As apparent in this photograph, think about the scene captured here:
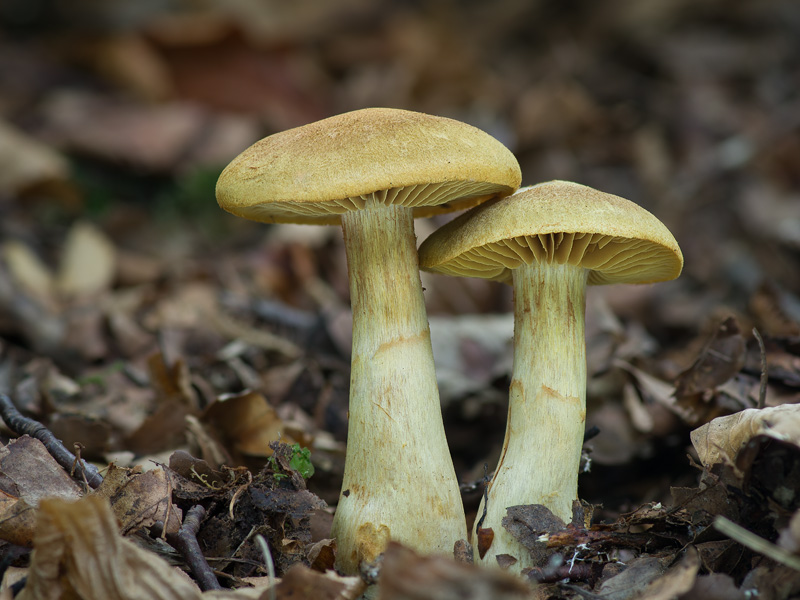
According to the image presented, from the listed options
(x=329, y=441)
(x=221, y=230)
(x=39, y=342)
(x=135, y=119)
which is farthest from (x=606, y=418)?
(x=135, y=119)

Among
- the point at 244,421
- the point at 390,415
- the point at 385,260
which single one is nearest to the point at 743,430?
the point at 390,415

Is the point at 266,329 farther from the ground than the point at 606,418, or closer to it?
farther from the ground

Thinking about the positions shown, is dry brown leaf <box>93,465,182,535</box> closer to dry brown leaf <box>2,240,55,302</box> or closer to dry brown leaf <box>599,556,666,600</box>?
dry brown leaf <box>599,556,666,600</box>

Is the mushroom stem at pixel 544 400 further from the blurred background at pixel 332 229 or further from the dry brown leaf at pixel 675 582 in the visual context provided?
the blurred background at pixel 332 229

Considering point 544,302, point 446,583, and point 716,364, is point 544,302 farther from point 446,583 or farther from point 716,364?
point 446,583

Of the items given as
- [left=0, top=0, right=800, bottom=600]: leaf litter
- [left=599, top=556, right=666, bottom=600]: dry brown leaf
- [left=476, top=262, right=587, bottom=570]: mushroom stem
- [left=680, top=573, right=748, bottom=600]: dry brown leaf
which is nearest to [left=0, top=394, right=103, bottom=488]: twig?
[left=0, top=0, right=800, bottom=600]: leaf litter

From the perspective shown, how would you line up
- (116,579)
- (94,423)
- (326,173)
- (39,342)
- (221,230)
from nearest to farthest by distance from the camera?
(116,579) < (326,173) < (94,423) < (39,342) < (221,230)

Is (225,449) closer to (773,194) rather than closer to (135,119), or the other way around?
(135,119)
